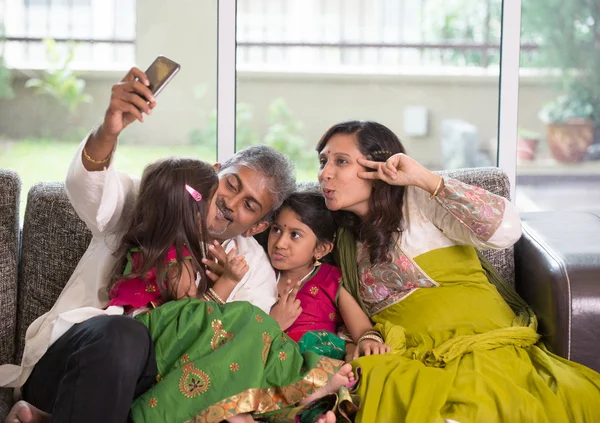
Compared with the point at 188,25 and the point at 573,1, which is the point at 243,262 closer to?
the point at 188,25

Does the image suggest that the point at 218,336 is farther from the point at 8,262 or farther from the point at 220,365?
the point at 8,262

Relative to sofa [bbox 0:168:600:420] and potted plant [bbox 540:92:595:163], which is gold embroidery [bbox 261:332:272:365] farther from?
potted plant [bbox 540:92:595:163]

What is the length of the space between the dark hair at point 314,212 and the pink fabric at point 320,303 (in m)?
0.12

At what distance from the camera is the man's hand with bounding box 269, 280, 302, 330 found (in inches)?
90.8

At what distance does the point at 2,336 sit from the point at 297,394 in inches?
36.5

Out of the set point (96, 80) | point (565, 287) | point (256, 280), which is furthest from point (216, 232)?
point (96, 80)

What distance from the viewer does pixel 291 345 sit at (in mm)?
2078

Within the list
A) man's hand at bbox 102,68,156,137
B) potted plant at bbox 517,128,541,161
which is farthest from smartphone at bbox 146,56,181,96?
potted plant at bbox 517,128,541,161

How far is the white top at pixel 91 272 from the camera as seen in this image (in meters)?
2.06

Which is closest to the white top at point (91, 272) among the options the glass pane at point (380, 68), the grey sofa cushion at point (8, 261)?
the grey sofa cushion at point (8, 261)

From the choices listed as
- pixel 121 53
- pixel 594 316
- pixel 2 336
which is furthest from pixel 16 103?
pixel 594 316

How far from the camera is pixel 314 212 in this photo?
239 cm

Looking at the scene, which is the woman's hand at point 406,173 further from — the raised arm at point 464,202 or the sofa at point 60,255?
the sofa at point 60,255

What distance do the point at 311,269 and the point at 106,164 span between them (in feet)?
2.28
